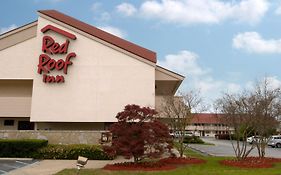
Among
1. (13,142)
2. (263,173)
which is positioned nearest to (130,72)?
(13,142)

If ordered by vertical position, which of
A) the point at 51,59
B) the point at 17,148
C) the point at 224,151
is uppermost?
the point at 51,59

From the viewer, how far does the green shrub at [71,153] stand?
890 inches

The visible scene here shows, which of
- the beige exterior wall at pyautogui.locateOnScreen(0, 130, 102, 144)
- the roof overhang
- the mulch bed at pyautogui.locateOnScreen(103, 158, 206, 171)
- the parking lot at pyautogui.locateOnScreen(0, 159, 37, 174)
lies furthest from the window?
the mulch bed at pyautogui.locateOnScreen(103, 158, 206, 171)

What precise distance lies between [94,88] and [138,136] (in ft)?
37.6

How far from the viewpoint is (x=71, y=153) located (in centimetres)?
2262

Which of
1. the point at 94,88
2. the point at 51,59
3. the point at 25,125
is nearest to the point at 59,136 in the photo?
the point at 94,88

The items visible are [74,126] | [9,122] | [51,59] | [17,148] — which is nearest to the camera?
[17,148]

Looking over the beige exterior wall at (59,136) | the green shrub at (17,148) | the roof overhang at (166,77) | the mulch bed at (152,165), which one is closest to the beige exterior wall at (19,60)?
the beige exterior wall at (59,136)

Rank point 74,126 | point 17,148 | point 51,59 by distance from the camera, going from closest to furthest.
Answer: point 17,148
point 51,59
point 74,126

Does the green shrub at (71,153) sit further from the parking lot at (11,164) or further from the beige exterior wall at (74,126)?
the beige exterior wall at (74,126)

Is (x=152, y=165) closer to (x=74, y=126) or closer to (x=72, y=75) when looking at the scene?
(x=72, y=75)

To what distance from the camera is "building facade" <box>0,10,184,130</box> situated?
28469 millimetres

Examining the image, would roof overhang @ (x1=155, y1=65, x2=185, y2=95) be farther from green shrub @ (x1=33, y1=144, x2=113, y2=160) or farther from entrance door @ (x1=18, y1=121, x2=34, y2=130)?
entrance door @ (x1=18, y1=121, x2=34, y2=130)

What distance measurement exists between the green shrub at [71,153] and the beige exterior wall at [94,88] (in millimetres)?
5737
